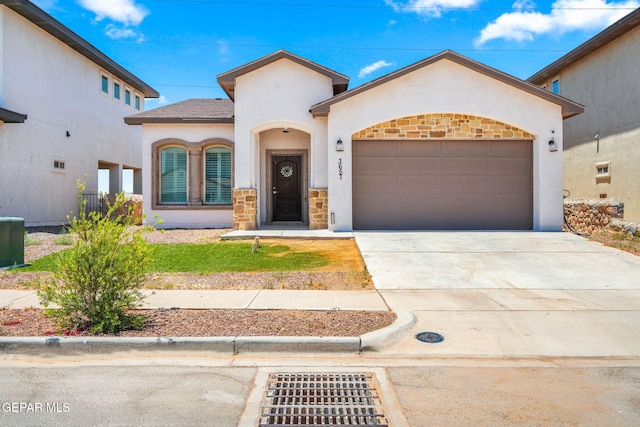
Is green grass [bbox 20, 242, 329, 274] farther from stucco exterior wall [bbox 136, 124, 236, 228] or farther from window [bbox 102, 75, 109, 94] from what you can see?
window [bbox 102, 75, 109, 94]

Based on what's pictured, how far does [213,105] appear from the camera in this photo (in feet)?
62.0

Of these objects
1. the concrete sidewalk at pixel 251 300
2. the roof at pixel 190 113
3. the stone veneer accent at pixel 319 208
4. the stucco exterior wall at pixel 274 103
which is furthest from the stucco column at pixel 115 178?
the concrete sidewalk at pixel 251 300

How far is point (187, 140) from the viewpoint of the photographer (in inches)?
671

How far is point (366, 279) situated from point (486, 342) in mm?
3515

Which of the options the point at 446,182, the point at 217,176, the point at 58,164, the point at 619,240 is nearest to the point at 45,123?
the point at 58,164

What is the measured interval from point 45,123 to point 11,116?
2.87 m

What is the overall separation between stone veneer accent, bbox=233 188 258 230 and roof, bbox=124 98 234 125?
10.5 feet

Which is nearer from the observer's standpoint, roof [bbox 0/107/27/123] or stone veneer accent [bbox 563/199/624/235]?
stone veneer accent [bbox 563/199/624/235]

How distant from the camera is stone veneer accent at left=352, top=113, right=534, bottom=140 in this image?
14031 mm

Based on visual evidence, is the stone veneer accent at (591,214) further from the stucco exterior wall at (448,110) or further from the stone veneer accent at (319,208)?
the stone veneer accent at (319,208)

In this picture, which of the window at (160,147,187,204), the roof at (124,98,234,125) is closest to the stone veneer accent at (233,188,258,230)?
the roof at (124,98,234,125)

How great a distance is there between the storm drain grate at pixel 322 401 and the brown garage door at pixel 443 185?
397 inches

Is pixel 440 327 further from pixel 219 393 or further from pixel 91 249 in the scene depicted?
pixel 91 249

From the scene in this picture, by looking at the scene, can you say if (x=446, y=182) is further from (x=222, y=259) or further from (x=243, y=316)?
(x=243, y=316)
